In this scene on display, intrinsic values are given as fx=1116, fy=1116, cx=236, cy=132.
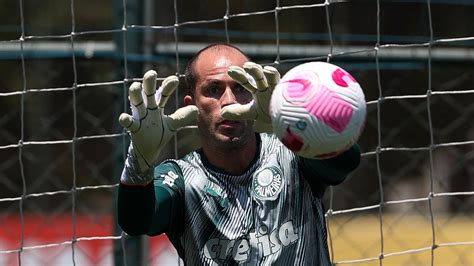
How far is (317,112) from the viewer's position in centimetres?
293

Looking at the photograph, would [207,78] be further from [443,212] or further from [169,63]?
[443,212]

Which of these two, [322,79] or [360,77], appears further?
[360,77]

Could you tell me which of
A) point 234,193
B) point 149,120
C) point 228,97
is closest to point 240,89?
point 228,97

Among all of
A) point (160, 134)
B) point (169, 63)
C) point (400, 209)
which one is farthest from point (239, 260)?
point (400, 209)

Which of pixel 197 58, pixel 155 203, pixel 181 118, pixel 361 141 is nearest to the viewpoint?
pixel 181 118

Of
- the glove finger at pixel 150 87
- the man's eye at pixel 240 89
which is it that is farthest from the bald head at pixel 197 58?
the glove finger at pixel 150 87

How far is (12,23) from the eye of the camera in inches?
248

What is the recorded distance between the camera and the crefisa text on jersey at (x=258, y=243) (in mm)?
3344

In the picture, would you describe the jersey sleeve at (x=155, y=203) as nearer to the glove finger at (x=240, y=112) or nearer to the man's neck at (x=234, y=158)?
the man's neck at (x=234, y=158)

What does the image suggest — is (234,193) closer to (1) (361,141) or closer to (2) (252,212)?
(2) (252,212)

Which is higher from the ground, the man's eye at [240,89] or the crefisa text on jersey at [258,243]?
the man's eye at [240,89]

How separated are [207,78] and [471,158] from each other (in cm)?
269

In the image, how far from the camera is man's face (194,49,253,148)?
3.36m

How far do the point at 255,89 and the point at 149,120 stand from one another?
1.02ft
